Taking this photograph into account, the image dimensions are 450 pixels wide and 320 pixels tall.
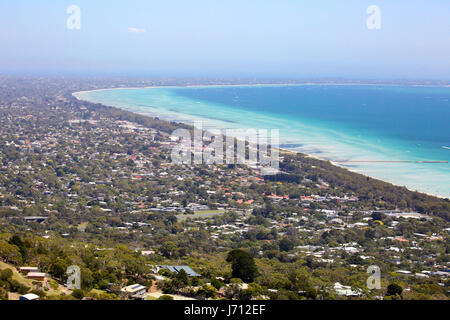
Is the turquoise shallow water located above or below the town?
above

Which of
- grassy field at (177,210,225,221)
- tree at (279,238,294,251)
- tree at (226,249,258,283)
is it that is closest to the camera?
tree at (226,249,258,283)

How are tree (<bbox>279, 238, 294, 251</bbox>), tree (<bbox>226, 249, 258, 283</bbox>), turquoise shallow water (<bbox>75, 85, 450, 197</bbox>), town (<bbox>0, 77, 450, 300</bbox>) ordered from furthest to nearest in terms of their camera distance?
turquoise shallow water (<bbox>75, 85, 450, 197</bbox>) < tree (<bbox>279, 238, 294, 251</bbox>) < tree (<bbox>226, 249, 258, 283</bbox>) < town (<bbox>0, 77, 450, 300</bbox>)

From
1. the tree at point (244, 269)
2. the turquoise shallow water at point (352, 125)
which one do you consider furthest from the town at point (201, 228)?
the turquoise shallow water at point (352, 125)

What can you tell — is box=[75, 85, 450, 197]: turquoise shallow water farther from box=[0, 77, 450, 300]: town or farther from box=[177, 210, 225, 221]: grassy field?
box=[177, 210, 225, 221]: grassy field

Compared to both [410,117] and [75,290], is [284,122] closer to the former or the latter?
[410,117]

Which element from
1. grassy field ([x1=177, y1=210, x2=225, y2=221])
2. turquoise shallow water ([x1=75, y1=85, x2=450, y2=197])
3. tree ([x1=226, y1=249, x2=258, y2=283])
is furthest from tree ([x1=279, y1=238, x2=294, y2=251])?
turquoise shallow water ([x1=75, y1=85, x2=450, y2=197])

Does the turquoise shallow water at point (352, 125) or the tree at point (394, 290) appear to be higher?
the turquoise shallow water at point (352, 125)

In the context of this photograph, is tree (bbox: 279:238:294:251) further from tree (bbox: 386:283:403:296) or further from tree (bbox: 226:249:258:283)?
tree (bbox: 386:283:403:296)

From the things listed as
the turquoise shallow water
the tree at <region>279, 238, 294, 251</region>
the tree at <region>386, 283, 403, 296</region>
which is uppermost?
the turquoise shallow water

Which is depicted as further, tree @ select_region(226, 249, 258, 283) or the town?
tree @ select_region(226, 249, 258, 283)

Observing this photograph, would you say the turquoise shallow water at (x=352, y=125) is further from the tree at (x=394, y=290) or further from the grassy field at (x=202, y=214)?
the tree at (x=394, y=290)
